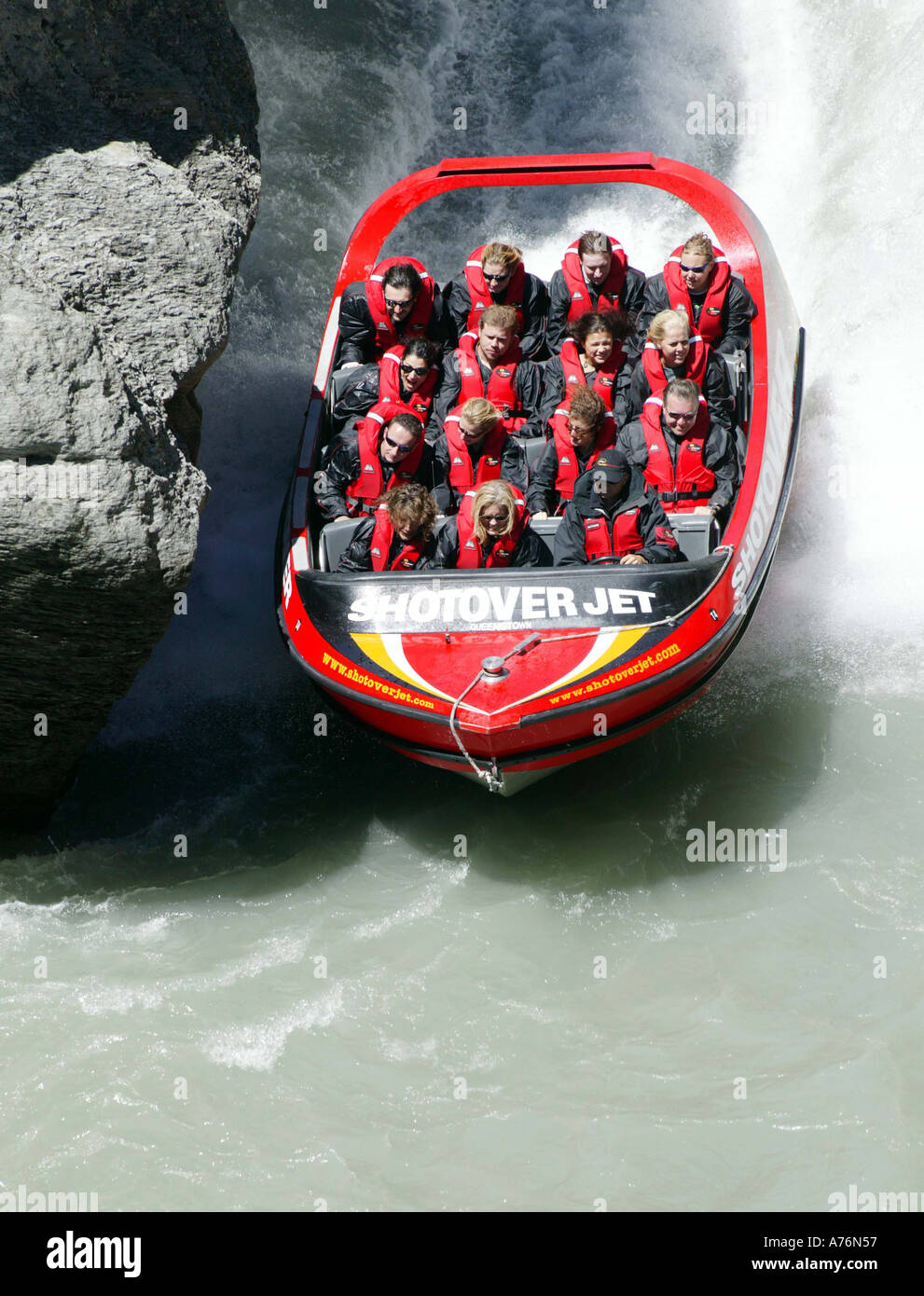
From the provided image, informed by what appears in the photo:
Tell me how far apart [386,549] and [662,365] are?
1.52 meters

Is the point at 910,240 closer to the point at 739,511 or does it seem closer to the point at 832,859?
the point at 739,511

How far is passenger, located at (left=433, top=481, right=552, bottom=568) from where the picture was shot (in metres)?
4.54

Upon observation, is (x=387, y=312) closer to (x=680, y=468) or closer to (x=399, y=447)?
(x=399, y=447)

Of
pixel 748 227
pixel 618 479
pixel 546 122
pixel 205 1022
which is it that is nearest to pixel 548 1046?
pixel 205 1022

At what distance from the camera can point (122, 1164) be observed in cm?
393

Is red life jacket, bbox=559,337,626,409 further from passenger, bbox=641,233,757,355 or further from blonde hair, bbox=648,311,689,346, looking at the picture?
passenger, bbox=641,233,757,355

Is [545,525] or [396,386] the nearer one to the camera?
[545,525]

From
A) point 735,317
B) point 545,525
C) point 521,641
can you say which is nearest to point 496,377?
point 545,525

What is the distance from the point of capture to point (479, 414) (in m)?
4.89

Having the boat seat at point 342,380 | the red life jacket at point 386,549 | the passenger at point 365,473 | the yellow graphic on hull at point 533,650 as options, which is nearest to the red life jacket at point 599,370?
the passenger at point 365,473

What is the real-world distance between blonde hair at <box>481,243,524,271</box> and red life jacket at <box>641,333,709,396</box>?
719 millimetres

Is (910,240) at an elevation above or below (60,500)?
above

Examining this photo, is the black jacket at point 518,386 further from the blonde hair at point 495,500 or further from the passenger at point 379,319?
Answer: the blonde hair at point 495,500
